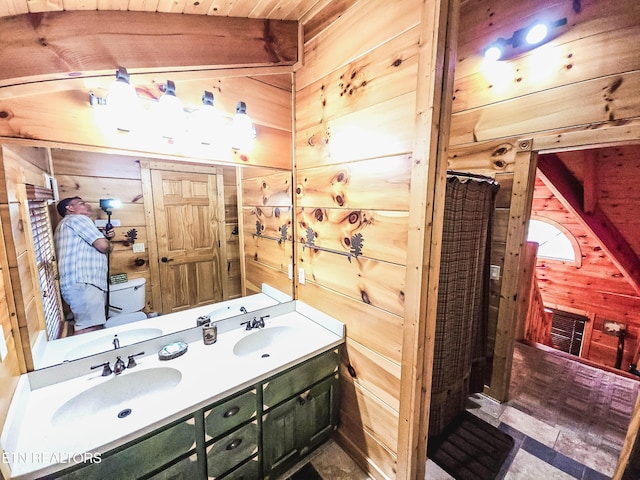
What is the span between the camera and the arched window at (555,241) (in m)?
3.75

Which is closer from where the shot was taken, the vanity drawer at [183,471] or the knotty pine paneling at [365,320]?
the vanity drawer at [183,471]

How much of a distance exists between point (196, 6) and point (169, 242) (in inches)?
46.7

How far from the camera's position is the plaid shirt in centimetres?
118

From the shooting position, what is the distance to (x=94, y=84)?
1.10m

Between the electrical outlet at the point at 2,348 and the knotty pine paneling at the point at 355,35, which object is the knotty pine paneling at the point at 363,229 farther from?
the electrical outlet at the point at 2,348

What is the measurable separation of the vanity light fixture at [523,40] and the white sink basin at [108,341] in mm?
2958

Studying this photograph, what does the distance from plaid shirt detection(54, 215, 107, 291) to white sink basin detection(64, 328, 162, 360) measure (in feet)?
0.91

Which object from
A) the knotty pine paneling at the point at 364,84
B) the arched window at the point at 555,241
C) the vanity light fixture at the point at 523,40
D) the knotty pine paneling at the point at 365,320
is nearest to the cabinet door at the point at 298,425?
the knotty pine paneling at the point at 365,320

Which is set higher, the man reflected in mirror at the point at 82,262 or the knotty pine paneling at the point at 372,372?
the man reflected in mirror at the point at 82,262

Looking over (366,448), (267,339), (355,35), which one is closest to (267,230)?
(267,339)

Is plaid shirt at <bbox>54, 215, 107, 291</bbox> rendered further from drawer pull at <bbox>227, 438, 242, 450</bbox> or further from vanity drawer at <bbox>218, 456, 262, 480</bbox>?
vanity drawer at <bbox>218, 456, 262, 480</bbox>

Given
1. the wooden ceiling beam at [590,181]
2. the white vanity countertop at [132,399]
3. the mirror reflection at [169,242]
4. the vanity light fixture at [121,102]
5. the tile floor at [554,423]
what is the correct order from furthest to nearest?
the wooden ceiling beam at [590,181], the tile floor at [554,423], the mirror reflection at [169,242], the vanity light fixture at [121,102], the white vanity countertop at [132,399]

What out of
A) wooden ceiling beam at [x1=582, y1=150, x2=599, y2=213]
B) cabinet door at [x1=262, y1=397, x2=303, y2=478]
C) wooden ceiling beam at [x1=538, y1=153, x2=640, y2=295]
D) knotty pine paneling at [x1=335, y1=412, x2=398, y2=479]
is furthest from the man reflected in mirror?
wooden ceiling beam at [x1=582, y1=150, x2=599, y2=213]

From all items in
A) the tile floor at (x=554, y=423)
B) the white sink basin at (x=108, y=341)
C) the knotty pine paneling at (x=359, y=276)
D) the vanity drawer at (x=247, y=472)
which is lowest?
the tile floor at (x=554, y=423)
